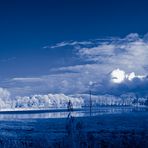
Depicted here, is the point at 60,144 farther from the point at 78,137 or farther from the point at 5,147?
the point at 5,147

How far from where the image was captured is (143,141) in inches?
1188

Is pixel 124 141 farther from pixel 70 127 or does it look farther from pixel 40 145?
pixel 40 145

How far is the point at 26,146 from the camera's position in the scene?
31734 mm

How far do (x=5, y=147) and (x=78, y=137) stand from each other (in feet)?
21.6

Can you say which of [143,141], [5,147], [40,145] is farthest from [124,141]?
[5,147]

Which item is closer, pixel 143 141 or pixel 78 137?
pixel 143 141

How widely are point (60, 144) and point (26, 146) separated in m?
3.09

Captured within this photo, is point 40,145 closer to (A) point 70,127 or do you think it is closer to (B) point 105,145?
(A) point 70,127

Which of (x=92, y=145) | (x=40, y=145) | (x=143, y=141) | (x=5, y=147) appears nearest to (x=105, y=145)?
(x=92, y=145)

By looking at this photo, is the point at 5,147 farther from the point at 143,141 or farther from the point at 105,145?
the point at 143,141

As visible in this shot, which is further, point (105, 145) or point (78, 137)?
point (78, 137)

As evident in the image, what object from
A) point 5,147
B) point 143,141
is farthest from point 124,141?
point 5,147

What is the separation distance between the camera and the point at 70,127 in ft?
98.6

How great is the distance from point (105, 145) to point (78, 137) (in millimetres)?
3060
